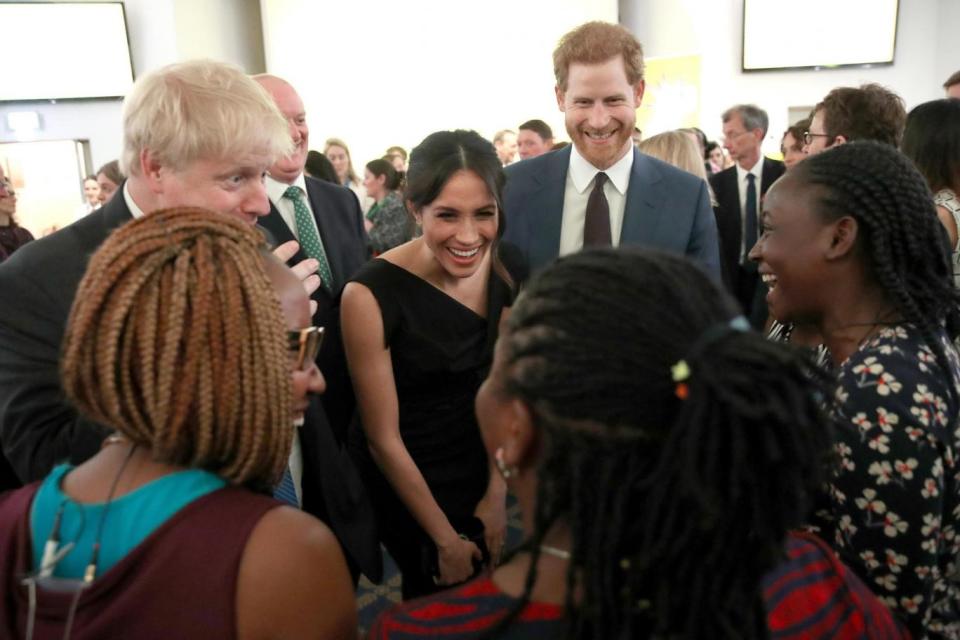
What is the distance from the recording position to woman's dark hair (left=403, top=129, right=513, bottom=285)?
5.96 feet

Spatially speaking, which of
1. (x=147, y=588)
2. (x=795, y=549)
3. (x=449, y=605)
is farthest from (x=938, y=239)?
(x=147, y=588)

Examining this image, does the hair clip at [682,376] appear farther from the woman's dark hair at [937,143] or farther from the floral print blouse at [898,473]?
the woman's dark hair at [937,143]

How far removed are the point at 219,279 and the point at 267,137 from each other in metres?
0.66

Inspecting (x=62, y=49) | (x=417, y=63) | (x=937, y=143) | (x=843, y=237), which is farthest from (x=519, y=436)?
(x=62, y=49)

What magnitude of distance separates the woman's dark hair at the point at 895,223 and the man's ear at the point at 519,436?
0.79 metres

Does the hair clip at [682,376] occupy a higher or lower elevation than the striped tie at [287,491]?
higher

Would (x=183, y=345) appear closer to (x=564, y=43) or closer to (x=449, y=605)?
(x=449, y=605)

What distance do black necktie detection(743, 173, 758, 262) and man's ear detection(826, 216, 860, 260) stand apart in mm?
3046

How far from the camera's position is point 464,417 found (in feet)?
6.00

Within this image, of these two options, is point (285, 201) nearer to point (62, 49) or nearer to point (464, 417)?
point (464, 417)

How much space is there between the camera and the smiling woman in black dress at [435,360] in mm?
1748

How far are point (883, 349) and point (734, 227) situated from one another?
11.0 ft

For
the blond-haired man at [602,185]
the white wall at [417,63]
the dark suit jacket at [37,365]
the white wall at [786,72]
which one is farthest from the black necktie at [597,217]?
the white wall at [417,63]

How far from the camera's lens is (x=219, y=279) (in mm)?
910
